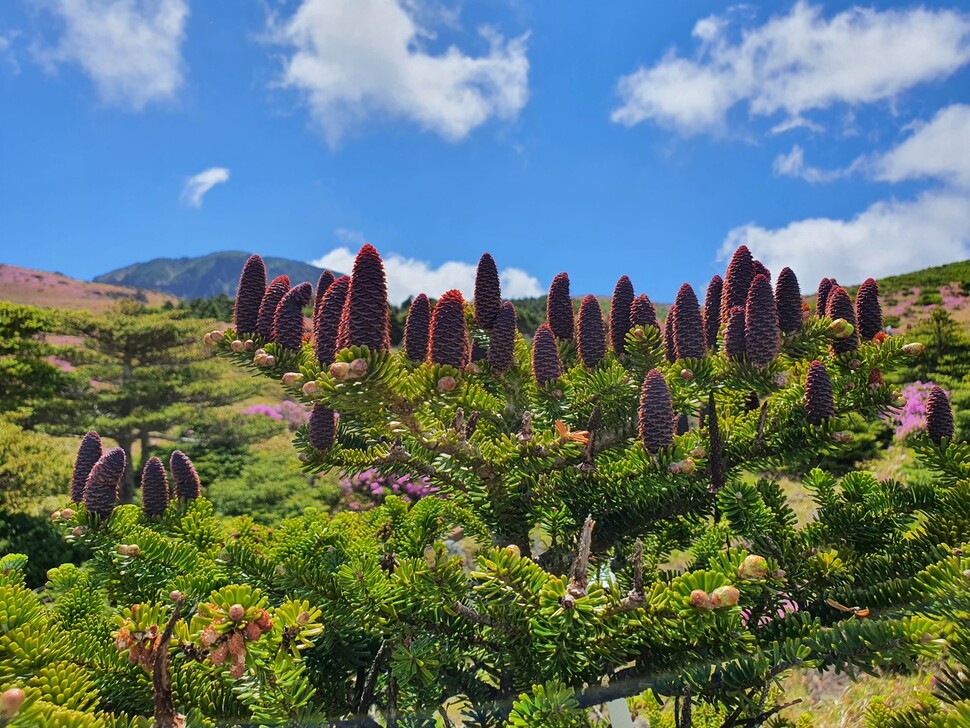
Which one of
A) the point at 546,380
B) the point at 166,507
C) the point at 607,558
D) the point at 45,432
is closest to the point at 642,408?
the point at 546,380

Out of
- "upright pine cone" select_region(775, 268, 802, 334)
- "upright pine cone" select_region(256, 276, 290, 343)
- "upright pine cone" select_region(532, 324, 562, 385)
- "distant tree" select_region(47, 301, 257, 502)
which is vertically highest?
"distant tree" select_region(47, 301, 257, 502)

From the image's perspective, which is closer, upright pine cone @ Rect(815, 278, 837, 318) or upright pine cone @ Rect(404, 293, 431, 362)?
upright pine cone @ Rect(404, 293, 431, 362)

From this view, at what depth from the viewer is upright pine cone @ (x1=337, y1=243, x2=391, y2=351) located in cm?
135

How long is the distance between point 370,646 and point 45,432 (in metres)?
17.4

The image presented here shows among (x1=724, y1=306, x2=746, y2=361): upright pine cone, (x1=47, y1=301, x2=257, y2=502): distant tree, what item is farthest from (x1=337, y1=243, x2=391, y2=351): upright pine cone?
(x1=47, y1=301, x2=257, y2=502): distant tree

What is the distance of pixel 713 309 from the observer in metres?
2.08

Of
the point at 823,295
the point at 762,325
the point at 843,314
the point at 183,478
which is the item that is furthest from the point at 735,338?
the point at 183,478

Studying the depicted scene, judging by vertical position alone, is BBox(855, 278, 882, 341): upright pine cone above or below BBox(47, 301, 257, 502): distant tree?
below

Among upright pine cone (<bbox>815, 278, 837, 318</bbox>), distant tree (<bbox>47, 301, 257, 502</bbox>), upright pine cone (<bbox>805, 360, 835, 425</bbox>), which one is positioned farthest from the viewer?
distant tree (<bbox>47, 301, 257, 502</bbox>)

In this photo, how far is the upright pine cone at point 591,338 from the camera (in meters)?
1.85

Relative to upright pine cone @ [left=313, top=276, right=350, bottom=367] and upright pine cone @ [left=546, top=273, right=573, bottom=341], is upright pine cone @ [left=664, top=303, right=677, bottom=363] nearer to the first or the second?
upright pine cone @ [left=546, top=273, right=573, bottom=341]

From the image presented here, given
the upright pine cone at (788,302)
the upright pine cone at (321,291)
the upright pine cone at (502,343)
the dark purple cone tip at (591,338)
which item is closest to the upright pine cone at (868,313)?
the upright pine cone at (788,302)

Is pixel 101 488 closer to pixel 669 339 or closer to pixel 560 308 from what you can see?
pixel 560 308

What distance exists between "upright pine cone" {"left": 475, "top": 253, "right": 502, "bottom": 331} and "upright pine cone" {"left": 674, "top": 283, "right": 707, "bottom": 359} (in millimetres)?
545
